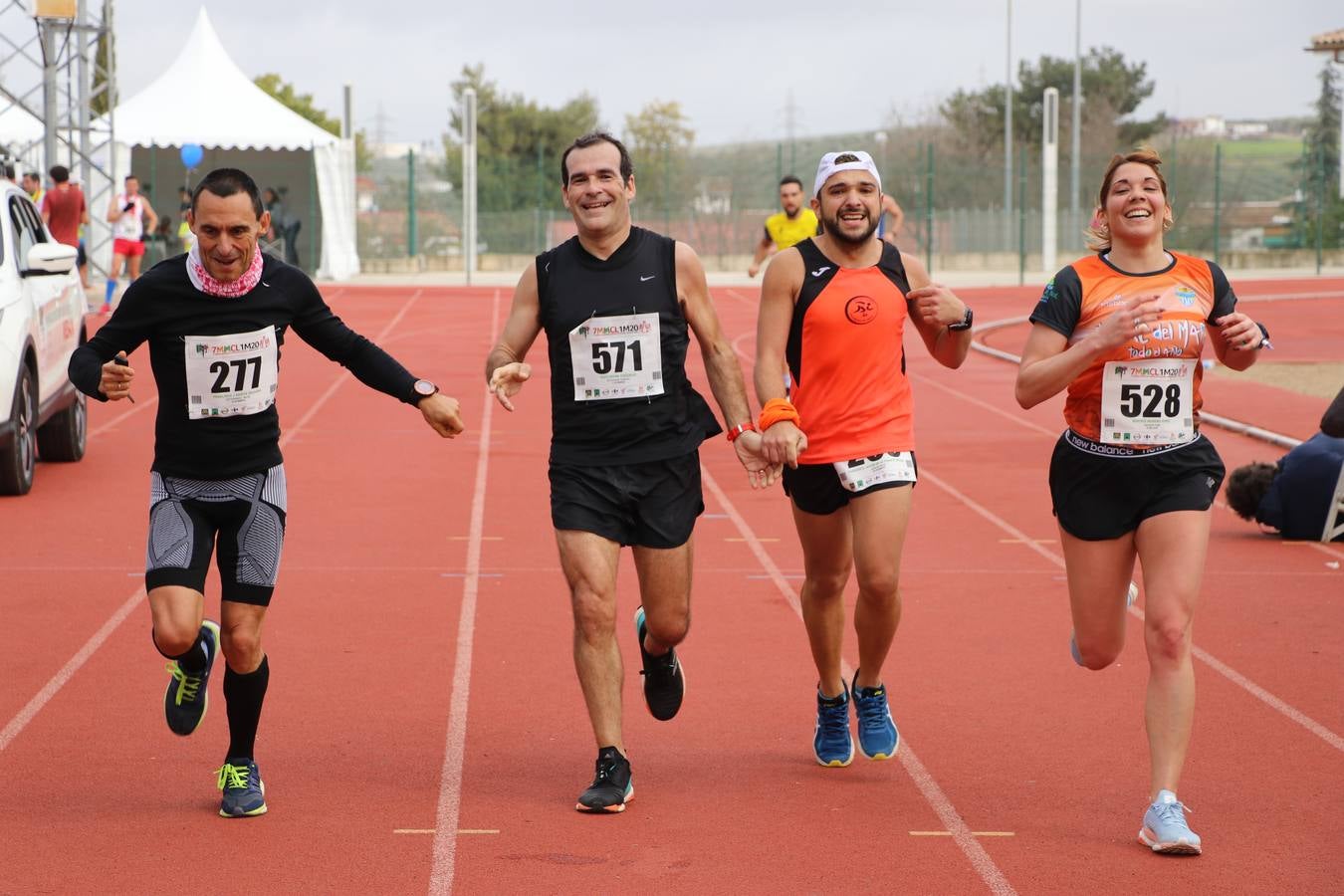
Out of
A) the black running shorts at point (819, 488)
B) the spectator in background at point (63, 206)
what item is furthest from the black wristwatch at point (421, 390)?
the spectator in background at point (63, 206)

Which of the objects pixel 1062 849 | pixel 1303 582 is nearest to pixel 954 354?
pixel 1062 849

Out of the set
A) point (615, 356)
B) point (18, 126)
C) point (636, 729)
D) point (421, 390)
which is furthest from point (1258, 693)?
point (18, 126)

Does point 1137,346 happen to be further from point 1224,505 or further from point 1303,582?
point 1224,505

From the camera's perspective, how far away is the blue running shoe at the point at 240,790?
562 centimetres

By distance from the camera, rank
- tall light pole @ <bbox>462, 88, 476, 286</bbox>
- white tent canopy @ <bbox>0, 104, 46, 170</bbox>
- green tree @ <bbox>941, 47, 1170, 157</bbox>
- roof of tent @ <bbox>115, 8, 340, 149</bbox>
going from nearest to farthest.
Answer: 1. white tent canopy @ <bbox>0, 104, 46, 170</bbox>
2. roof of tent @ <bbox>115, 8, 340, 149</bbox>
3. tall light pole @ <bbox>462, 88, 476, 286</bbox>
4. green tree @ <bbox>941, 47, 1170, 157</bbox>

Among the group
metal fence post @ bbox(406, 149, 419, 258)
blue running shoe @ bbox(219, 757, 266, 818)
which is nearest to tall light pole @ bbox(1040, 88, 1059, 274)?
metal fence post @ bbox(406, 149, 419, 258)

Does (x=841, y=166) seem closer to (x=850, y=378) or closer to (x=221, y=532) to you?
(x=850, y=378)

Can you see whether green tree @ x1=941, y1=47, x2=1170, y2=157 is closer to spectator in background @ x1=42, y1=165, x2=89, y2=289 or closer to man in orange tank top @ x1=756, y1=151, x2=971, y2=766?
spectator in background @ x1=42, y1=165, x2=89, y2=289

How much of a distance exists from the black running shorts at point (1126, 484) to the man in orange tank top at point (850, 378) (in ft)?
2.03

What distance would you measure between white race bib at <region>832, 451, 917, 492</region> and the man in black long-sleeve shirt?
1.29 meters

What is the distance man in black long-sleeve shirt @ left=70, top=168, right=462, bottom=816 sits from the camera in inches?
218

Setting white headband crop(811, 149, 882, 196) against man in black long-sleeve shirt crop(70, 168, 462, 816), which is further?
white headband crop(811, 149, 882, 196)

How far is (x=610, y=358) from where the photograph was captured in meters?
5.95

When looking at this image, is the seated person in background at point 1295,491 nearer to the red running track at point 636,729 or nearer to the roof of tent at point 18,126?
the red running track at point 636,729
